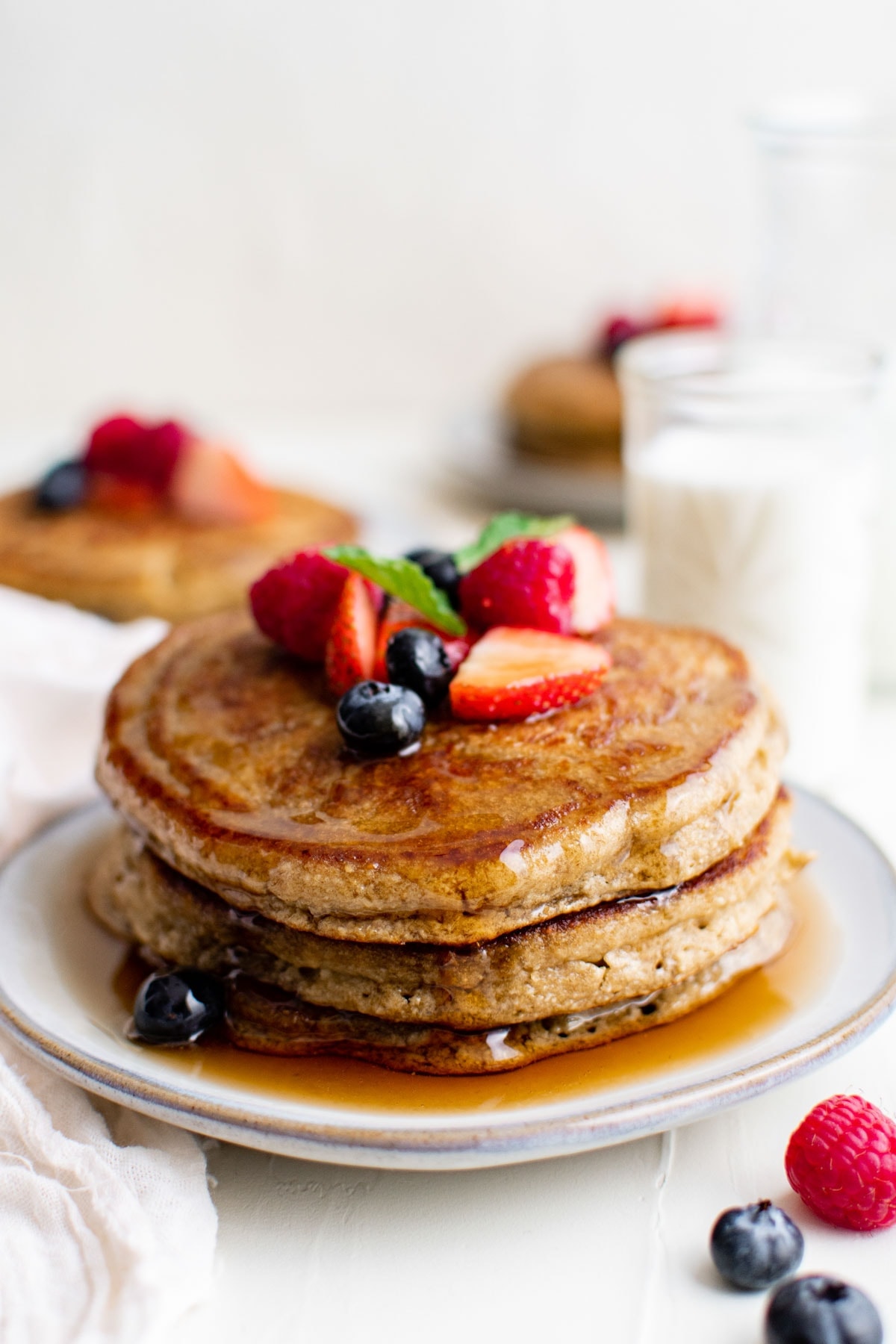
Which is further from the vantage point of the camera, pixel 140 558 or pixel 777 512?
pixel 140 558

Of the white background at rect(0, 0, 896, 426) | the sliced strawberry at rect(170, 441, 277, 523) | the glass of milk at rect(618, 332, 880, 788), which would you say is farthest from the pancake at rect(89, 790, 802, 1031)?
the white background at rect(0, 0, 896, 426)

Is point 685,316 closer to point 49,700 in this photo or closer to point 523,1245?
point 49,700

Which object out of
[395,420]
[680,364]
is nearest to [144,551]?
[680,364]

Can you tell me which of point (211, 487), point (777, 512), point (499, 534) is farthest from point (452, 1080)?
point (211, 487)

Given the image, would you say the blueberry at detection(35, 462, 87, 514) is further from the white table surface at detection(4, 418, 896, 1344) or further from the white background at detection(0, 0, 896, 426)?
the white background at detection(0, 0, 896, 426)

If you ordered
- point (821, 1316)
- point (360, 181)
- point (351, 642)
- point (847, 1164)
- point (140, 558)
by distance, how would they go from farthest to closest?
point (360, 181) → point (140, 558) → point (351, 642) → point (847, 1164) → point (821, 1316)

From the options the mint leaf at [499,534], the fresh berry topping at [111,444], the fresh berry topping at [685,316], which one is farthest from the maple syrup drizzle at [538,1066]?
the fresh berry topping at [685,316]

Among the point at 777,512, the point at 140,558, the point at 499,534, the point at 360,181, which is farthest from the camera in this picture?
the point at 360,181
